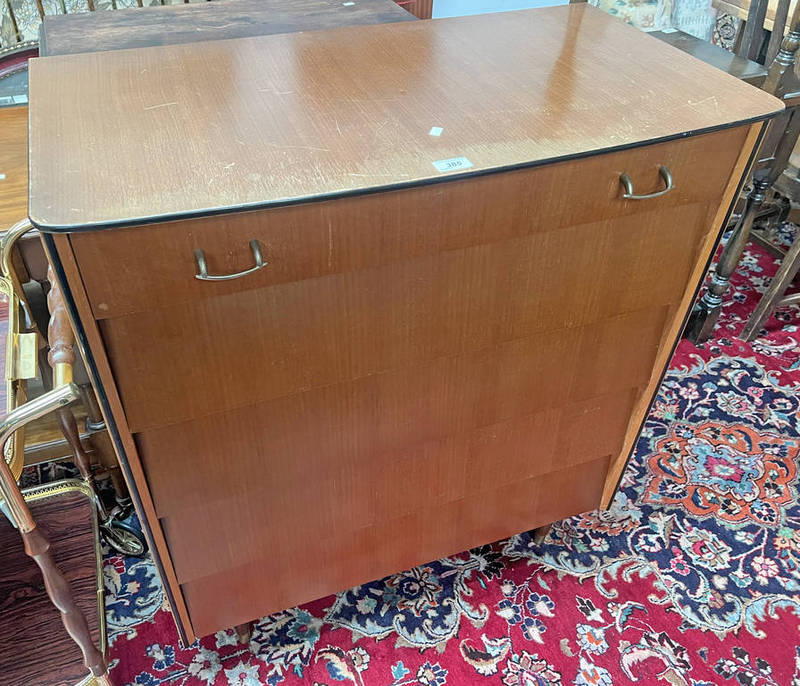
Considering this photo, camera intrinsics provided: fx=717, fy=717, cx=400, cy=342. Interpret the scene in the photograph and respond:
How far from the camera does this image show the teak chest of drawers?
2.38 feet

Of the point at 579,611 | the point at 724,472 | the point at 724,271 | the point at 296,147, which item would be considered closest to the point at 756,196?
the point at 724,271

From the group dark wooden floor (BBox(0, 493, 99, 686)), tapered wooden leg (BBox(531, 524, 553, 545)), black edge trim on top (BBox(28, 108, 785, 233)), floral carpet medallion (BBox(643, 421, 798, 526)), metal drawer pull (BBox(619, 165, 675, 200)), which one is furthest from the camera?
floral carpet medallion (BBox(643, 421, 798, 526))

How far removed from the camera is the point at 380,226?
2.52 ft

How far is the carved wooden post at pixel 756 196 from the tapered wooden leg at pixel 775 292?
94 mm

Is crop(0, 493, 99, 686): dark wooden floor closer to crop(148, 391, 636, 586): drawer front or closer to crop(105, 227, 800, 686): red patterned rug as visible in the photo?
crop(105, 227, 800, 686): red patterned rug

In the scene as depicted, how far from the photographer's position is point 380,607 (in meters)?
1.31

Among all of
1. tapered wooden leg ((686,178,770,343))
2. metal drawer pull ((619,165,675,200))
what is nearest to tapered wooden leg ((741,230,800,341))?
tapered wooden leg ((686,178,770,343))

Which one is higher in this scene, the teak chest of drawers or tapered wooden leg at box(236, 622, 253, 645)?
the teak chest of drawers

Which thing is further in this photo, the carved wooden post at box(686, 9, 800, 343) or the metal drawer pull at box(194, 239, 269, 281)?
the carved wooden post at box(686, 9, 800, 343)

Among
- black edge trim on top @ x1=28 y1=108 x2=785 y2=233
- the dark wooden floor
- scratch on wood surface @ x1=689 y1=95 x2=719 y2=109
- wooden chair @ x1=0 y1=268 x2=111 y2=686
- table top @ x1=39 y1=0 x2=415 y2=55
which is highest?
scratch on wood surface @ x1=689 y1=95 x2=719 y2=109

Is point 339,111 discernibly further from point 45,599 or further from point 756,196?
point 756,196

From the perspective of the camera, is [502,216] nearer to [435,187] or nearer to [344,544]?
[435,187]

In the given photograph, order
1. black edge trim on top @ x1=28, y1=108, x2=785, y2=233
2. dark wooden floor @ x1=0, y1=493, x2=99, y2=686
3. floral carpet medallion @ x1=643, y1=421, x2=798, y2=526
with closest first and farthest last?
black edge trim on top @ x1=28, y1=108, x2=785, y2=233 → dark wooden floor @ x1=0, y1=493, x2=99, y2=686 → floral carpet medallion @ x1=643, y1=421, x2=798, y2=526

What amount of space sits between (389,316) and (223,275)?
0.70 ft
